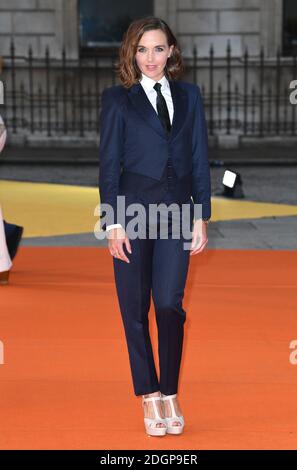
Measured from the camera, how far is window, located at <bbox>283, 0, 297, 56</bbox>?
25.5 m

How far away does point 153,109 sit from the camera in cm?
496

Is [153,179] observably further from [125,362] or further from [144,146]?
[125,362]

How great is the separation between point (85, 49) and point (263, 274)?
1707cm

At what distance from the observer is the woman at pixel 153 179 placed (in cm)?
492

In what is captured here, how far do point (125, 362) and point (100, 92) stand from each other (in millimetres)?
18884

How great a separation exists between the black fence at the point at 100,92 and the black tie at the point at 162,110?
1927 centimetres

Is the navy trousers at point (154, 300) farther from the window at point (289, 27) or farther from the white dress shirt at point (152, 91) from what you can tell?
the window at point (289, 27)

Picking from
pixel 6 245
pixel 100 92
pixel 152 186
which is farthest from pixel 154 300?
pixel 100 92

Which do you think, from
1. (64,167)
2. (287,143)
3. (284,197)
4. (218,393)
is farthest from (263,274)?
(287,143)

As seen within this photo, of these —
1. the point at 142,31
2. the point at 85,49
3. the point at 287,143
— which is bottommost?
the point at 287,143

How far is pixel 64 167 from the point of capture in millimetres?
20250

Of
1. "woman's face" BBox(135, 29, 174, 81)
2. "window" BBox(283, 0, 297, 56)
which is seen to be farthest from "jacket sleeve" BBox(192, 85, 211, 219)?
"window" BBox(283, 0, 297, 56)

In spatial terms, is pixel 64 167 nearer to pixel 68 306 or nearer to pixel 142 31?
pixel 68 306
